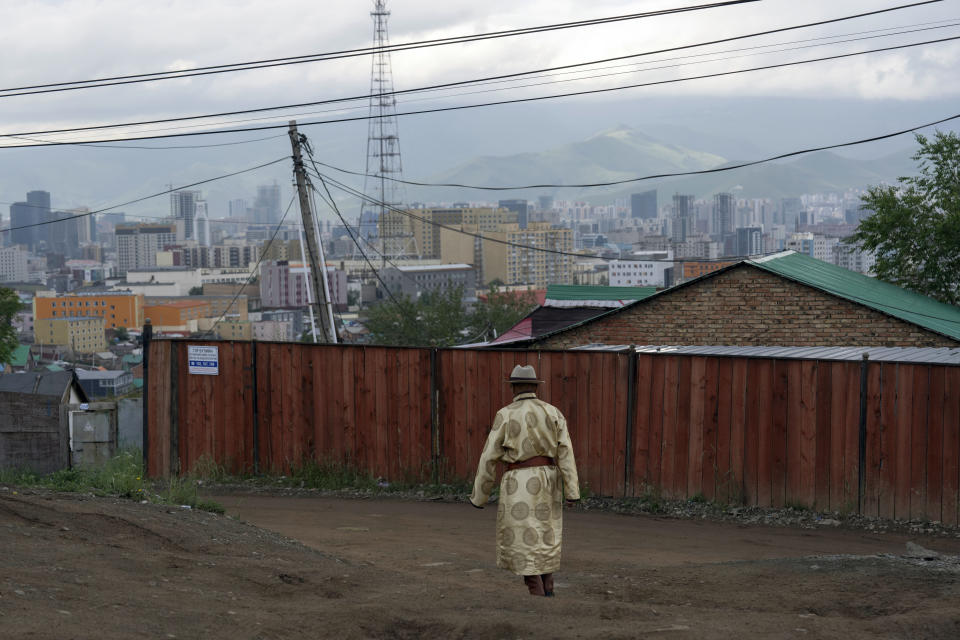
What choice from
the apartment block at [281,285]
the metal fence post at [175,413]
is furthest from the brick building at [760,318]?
the apartment block at [281,285]

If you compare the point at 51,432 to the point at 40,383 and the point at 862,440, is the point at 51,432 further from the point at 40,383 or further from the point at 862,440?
the point at 862,440

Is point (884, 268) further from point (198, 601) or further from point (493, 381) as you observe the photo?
point (198, 601)

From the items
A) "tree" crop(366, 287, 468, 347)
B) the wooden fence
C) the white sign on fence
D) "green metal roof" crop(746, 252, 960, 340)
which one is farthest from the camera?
"tree" crop(366, 287, 468, 347)

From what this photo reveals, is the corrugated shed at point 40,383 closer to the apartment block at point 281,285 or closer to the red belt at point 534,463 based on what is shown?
→ the red belt at point 534,463

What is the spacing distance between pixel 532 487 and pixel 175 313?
15586cm

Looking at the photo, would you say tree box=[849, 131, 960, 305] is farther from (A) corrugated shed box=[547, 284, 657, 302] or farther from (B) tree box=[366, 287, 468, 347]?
(B) tree box=[366, 287, 468, 347]

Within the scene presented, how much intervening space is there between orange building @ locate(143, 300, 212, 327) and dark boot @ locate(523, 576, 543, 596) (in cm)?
15005

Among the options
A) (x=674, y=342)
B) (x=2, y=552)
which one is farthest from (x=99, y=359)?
(x=2, y=552)

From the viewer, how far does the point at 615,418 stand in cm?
1205

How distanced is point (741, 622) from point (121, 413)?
1342cm

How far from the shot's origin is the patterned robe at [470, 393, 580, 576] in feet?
22.6

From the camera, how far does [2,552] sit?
6910 millimetres

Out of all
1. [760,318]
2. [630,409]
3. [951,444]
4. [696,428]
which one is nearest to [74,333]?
[760,318]

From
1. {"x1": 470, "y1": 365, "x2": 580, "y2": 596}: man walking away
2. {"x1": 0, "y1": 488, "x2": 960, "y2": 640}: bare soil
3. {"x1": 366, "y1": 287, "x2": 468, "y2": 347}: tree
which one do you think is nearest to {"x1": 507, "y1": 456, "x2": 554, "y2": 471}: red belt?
{"x1": 470, "y1": 365, "x2": 580, "y2": 596}: man walking away
